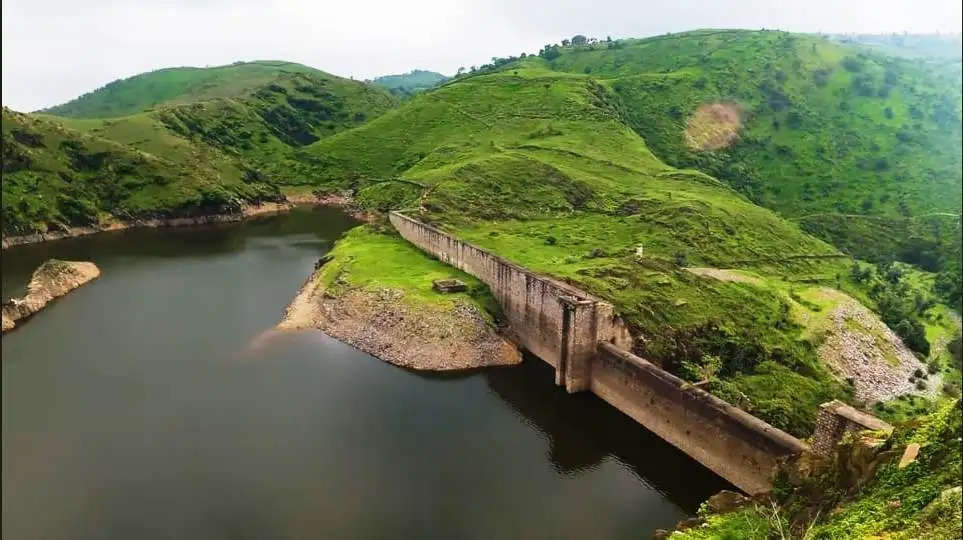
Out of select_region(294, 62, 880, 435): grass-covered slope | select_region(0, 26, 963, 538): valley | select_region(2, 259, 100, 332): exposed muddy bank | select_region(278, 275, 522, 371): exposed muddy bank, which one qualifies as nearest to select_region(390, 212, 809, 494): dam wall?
select_region(0, 26, 963, 538): valley

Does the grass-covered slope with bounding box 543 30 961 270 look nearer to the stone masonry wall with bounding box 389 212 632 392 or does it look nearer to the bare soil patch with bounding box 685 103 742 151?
the bare soil patch with bounding box 685 103 742 151

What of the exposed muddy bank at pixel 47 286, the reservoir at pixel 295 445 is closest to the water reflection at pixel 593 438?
the reservoir at pixel 295 445

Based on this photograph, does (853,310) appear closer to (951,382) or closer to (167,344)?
(951,382)

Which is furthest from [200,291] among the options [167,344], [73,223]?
[73,223]

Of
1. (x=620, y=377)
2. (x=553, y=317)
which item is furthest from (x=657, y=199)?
(x=620, y=377)

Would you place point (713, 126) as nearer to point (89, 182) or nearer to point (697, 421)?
point (697, 421)

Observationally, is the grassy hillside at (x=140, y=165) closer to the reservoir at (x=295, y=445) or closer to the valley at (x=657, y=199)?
the valley at (x=657, y=199)
